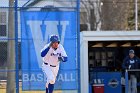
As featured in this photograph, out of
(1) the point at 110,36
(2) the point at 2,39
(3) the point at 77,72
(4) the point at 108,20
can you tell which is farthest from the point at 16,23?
(4) the point at 108,20

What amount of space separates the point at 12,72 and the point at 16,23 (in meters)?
1.62

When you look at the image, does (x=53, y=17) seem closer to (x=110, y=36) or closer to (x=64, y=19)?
(x=64, y=19)

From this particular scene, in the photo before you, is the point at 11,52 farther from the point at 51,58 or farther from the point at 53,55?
the point at 53,55

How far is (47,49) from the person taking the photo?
13.8m

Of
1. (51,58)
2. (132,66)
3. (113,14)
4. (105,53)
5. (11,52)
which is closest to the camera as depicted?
(51,58)

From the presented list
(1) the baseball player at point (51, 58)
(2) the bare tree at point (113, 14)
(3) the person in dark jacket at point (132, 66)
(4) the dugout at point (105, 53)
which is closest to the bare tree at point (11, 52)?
(1) the baseball player at point (51, 58)

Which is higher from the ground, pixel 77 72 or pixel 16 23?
pixel 16 23

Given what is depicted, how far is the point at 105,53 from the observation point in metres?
23.9

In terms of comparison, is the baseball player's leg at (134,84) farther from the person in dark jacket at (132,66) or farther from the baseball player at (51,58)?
the baseball player at (51,58)

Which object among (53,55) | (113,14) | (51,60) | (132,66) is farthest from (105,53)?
(113,14)

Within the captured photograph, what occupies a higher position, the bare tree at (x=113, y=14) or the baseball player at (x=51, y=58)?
the bare tree at (x=113, y=14)

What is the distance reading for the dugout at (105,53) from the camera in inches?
774

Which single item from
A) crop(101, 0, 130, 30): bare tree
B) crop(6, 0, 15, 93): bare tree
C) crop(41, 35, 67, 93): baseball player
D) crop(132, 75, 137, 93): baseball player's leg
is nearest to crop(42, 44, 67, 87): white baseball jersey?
crop(41, 35, 67, 93): baseball player

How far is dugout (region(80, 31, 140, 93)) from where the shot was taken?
64.5 ft
